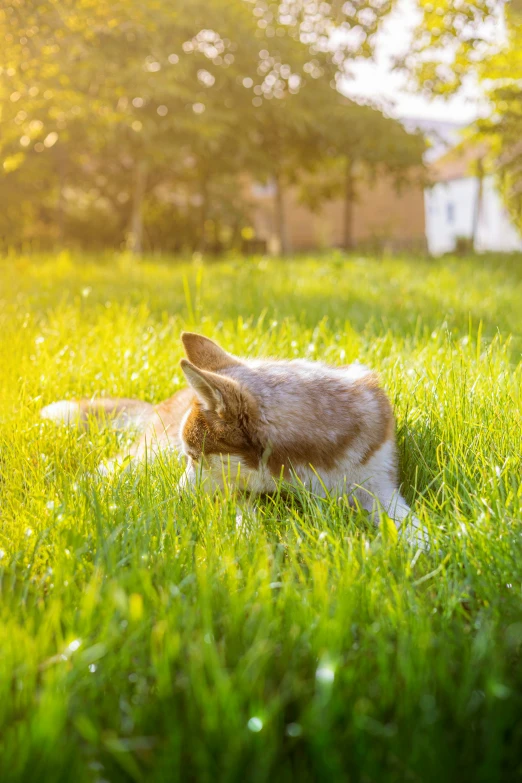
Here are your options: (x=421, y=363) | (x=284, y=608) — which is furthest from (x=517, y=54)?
(x=284, y=608)

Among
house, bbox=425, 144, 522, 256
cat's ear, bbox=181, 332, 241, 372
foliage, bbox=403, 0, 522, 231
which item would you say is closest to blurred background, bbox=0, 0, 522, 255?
foliage, bbox=403, 0, 522, 231

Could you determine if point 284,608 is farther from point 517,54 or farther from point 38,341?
point 517,54

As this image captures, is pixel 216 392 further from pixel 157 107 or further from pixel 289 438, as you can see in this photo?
pixel 157 107

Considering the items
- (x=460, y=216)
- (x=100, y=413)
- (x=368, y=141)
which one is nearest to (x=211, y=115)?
(x=368, y=141)

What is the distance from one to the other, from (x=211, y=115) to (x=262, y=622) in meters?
18.4

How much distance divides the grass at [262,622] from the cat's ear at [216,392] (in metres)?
0.36

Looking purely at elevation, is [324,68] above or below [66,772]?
above

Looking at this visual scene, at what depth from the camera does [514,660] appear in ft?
5.65

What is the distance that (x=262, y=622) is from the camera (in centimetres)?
172

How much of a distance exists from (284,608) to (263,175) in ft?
71.6

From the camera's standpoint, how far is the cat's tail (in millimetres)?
3770

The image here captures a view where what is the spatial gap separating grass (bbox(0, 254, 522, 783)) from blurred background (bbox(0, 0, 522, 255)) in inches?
291

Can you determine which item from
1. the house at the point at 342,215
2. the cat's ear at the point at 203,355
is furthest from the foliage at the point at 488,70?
the house at the point at 342,215

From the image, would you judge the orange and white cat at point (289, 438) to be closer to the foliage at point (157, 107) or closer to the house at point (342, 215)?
the foliage at point (157, 107)
